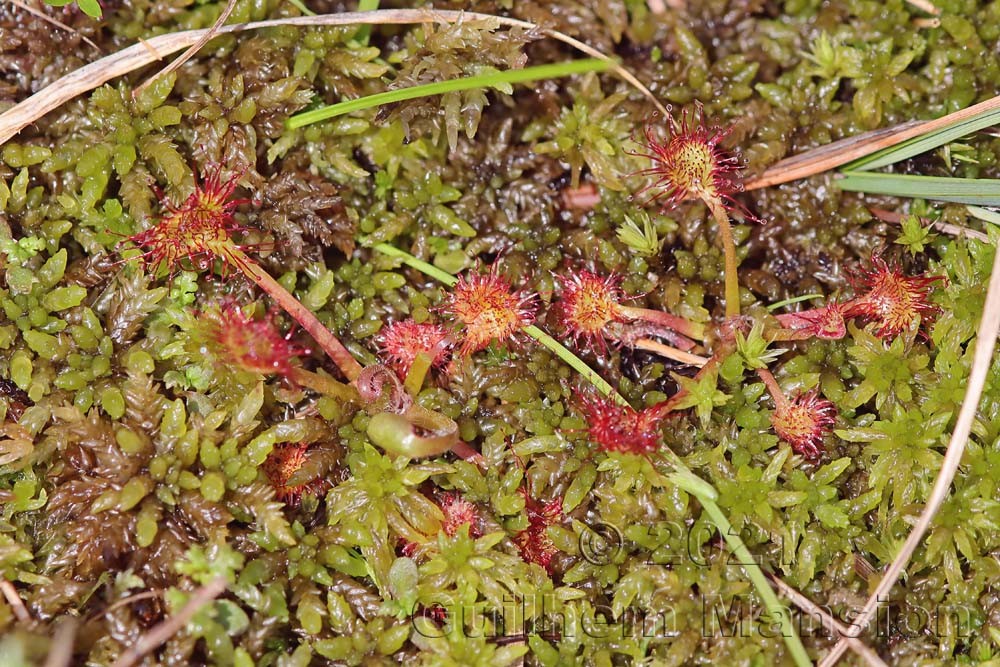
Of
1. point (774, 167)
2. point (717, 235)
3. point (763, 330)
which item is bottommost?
point (763, 330)

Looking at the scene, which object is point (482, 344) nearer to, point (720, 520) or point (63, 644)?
point (720, 520)

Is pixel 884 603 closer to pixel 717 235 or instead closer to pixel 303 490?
pixel 717 235

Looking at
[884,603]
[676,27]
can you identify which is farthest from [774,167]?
[884,603]

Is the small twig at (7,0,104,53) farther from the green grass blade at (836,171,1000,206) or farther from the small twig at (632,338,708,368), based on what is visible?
the green grass blade at (836,171,1000,206)

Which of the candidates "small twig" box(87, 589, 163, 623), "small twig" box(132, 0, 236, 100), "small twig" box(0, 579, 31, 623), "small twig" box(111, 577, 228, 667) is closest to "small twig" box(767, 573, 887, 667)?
"small twig" box(111, 577, 228, 667)

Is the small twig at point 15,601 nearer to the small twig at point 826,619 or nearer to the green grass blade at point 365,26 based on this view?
the green grass blade at point 365,26

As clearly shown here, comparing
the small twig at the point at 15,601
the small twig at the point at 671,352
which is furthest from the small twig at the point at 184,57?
the small twig at the point at 671,352
